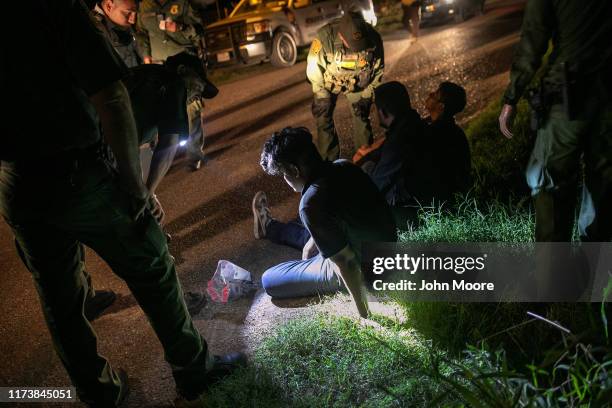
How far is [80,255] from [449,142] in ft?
7.81

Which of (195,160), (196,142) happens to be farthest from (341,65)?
(195,160)

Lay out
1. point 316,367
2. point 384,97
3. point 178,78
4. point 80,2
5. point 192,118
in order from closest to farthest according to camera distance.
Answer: point 80,2 < point 316,367 < point 178,78 < point 384,97 < point 192,118

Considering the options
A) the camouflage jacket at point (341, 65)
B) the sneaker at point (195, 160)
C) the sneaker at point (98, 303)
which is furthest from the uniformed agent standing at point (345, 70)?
the sneaker at point (98, 303)

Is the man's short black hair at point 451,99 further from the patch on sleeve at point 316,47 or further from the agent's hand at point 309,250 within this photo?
the patch on sleeve at point 316,47

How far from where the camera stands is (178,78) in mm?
2697

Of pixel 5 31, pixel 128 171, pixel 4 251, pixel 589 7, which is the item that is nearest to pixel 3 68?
pixel 5 31

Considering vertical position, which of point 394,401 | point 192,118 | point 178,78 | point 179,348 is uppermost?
point 178,78

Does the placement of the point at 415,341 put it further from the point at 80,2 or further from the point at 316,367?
the point at 80,2

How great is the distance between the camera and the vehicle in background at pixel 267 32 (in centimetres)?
993

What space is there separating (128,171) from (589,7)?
213 cm

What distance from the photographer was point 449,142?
339cm

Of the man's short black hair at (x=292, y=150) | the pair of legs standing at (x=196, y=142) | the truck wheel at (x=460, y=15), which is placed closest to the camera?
the man's short black hair at (x=292, y=150)

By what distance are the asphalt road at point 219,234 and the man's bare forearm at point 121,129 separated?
4.14 feet

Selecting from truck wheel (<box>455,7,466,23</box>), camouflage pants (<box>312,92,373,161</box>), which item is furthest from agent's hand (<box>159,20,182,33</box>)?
truck wheel (<box>455,7,466,23</box>)
